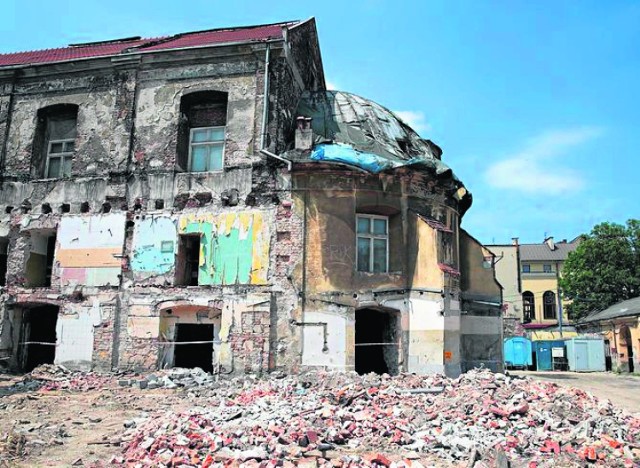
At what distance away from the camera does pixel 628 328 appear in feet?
101

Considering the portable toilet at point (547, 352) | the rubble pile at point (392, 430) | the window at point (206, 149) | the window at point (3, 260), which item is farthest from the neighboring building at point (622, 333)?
the window at point (3, 260)

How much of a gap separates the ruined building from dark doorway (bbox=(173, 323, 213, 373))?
0.07m

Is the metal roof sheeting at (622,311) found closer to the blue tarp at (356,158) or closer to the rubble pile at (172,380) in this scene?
the blue tarp at (356,158)

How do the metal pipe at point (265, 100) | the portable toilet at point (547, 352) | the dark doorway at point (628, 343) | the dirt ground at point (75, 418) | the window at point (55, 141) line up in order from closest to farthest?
the dirt ground at point (75, 418)
the metal pipe at point (265, 100)
the window at point (55, 141)
the dark doorway at point (628, 343)
the portable toilet at point (547, 352)

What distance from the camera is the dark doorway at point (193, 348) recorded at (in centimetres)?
1678

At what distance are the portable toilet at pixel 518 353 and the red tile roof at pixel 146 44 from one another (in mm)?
24655

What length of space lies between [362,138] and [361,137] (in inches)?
2.2

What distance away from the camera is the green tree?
42.8 meters

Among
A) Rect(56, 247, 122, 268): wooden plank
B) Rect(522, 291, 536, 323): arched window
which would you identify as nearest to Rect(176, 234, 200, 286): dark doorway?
Rect(56, 247, 122, 268): wooden plank

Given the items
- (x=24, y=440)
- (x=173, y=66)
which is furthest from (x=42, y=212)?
(x=24, y=440)

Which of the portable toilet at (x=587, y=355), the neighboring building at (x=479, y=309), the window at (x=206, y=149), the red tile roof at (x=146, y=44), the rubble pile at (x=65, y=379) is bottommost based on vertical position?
the rubble pile at (x=65, y=379)

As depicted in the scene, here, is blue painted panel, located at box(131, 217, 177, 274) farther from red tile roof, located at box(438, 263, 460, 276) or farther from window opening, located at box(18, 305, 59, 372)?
red tile roof, located at box(438, 263, 460, 276)

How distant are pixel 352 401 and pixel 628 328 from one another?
25717 mm

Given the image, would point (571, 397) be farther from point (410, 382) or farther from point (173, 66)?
point (173, 66)
